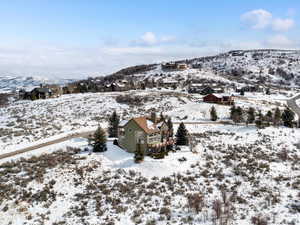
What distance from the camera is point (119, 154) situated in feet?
116

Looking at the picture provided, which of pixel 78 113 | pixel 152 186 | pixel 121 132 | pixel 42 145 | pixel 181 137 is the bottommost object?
pixel 152 186

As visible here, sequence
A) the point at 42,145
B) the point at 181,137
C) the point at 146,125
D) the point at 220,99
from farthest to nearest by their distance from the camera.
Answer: the point at 220,99
the point at 42,145
the point at 181,137
the point at 146,125

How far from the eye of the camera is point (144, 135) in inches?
1377

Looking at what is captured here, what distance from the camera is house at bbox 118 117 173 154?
115 ft

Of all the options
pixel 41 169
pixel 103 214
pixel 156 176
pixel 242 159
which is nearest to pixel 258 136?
pixel 242 159

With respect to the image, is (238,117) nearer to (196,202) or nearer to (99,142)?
(99,142)

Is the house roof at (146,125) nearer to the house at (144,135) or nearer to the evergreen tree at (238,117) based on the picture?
the house at (144,135)

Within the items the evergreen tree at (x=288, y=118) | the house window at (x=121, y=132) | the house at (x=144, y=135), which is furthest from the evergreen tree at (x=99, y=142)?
the evergreen tree at (x=288, y=118)

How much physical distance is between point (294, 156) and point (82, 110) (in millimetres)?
51235

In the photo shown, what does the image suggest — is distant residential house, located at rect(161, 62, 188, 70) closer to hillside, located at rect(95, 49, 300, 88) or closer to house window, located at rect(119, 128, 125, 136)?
hillside, located at rect(95, 49, 300, 88)

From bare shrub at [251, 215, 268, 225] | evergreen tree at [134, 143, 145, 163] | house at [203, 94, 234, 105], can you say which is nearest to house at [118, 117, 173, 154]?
evergreen tree at [134, 143, 145, 163]

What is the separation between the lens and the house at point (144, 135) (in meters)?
35.0

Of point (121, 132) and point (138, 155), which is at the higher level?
point (121, 132)

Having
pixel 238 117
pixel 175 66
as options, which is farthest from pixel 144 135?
pixel 175 66
